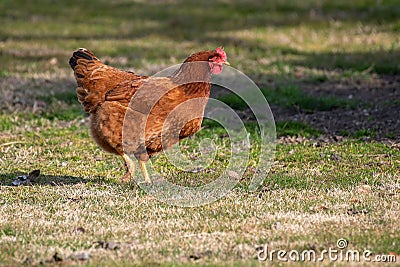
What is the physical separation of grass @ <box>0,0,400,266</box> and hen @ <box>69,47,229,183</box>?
0.53m

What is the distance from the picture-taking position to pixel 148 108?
7.24 meters

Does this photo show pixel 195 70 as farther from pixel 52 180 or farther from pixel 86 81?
pixel 52 180

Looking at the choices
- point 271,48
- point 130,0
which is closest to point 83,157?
point 271,48

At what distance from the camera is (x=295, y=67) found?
14672 millimetres

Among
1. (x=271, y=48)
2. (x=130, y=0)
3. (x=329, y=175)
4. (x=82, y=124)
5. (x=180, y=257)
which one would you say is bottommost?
(x=180, y=257)


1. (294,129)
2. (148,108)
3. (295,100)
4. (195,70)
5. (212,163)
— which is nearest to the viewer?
(148,108)

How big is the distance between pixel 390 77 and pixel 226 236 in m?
8.82

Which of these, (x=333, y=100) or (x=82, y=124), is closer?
(x=82, y=124)

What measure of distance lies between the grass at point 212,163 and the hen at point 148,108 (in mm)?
530

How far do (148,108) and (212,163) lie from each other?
1628mm

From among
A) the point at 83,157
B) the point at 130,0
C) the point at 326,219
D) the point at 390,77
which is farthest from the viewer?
the point at 130,0

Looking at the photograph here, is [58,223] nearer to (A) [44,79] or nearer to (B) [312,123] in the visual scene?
(B) [312,123]

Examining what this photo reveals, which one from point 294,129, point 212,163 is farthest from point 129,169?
point 294,129

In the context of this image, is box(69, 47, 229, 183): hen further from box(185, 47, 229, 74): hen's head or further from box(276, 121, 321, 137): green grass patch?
box(276, 121, 321, 137): green grass patch
